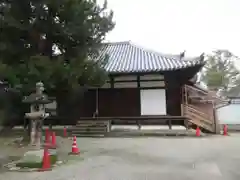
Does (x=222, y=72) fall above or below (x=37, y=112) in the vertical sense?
above

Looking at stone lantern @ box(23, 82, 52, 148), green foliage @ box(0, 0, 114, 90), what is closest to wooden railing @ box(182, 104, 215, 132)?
green foliage @ box(0, 0, 114, 90)

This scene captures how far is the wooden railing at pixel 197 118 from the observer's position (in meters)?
16.3

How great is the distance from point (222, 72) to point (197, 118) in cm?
2636

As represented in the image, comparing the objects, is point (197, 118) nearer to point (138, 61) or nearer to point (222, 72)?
point (138, 61)

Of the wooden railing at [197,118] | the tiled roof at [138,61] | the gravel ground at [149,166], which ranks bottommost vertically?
the gravel ground at [149,166]

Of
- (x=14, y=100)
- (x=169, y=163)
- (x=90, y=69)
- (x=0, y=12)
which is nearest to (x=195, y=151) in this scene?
(x=169, y=163)

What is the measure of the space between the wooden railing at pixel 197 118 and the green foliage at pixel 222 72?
2063 centimetres

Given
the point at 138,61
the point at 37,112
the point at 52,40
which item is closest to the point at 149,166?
the point at 37,112

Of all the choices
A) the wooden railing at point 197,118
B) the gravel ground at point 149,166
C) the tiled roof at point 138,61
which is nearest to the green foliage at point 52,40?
the tiled roof at point 138,61

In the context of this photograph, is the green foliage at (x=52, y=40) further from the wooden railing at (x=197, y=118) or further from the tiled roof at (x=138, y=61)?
the wooden railing at (x=197, y=118)

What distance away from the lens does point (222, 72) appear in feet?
131

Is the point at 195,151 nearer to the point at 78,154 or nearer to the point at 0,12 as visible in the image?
the point at 78,154

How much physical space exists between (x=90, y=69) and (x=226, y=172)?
727 centimetres

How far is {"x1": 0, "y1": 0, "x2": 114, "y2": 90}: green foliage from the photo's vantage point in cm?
1047
